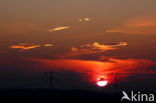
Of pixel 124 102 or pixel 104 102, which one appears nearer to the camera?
pixel 124 102

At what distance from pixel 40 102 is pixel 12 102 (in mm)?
3886

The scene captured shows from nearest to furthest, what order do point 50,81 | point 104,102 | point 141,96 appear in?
point 141,96, point 104,102, point 50,81

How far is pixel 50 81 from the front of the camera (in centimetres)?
8625

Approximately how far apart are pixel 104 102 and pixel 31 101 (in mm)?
11681

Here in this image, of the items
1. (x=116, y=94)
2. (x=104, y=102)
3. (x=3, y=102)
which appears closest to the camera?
(x=3, y=102)

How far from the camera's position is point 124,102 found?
179 feet

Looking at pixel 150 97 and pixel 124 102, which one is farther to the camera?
pixel 150 97

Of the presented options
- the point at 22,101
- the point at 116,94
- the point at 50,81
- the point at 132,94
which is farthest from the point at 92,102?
the point at 50,81

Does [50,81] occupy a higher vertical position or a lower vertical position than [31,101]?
higher

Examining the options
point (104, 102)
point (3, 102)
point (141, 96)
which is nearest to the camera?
point (3, 102)

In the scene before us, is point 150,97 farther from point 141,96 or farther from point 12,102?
point 12,102

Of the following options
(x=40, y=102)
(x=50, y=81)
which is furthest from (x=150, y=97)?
(x=50, y=81)

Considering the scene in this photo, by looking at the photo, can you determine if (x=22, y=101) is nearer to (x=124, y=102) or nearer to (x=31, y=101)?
(x=31, y=101)

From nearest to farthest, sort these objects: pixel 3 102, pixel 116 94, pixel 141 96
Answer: pixel 3 102 → pixel 141 96 → pixel 116 94
